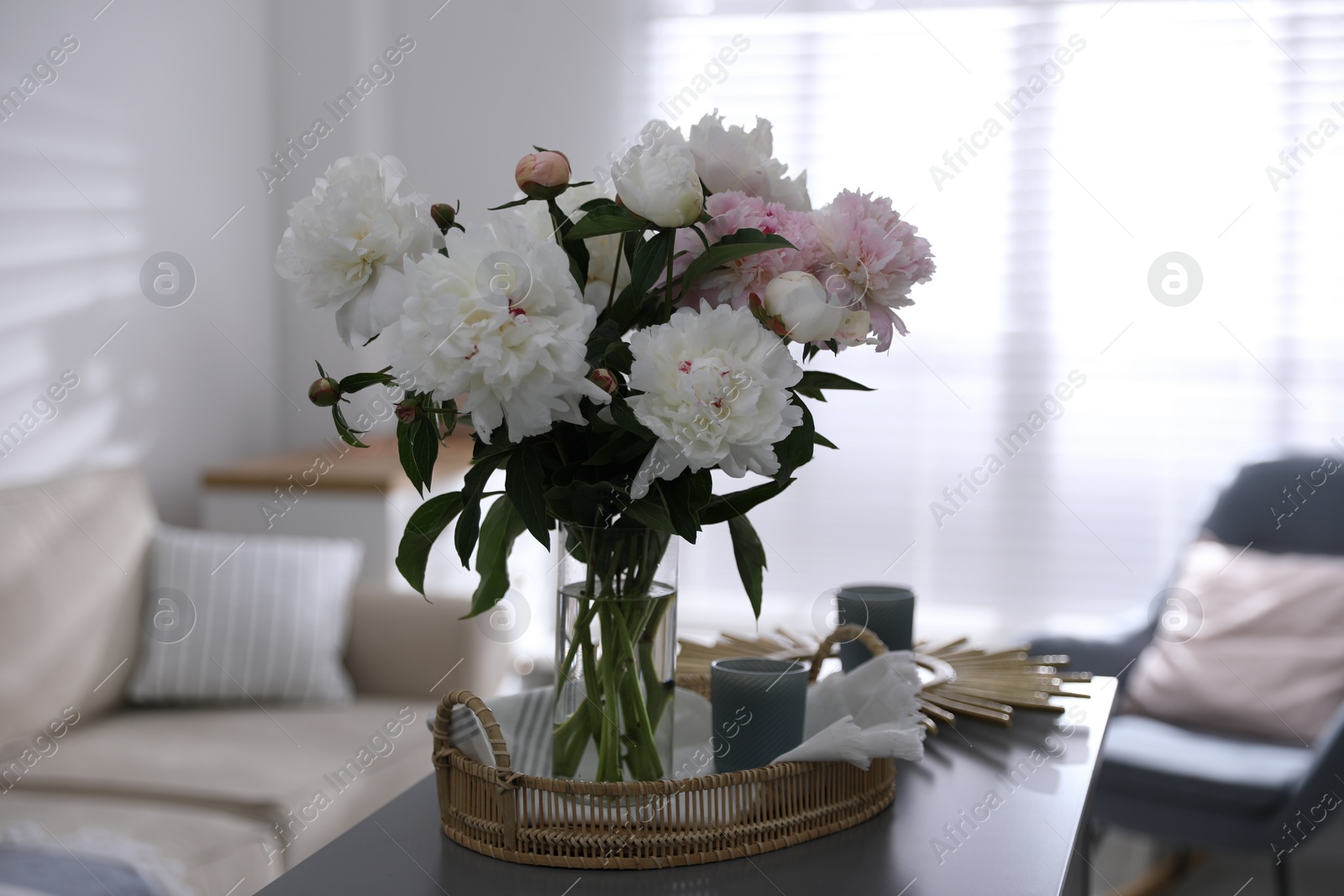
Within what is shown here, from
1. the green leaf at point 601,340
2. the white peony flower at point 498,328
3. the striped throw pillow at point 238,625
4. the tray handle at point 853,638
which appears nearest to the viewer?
the white peony flower at point 498,328

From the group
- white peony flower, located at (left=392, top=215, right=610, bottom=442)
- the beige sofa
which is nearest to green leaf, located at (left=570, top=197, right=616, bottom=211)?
white peony flower, located at (left=392, top=215, right=610, bottom=442)

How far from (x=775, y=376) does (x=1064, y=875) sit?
408 millimetres

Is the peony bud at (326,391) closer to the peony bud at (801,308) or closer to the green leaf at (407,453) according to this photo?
the green leaf at (407,453)

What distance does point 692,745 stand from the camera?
1.04 m

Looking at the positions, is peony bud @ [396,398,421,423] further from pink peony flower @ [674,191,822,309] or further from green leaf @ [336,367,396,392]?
pink peony flower @ [674,191,822,309]

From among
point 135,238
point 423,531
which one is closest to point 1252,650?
point 423,531

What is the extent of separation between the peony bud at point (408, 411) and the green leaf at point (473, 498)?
64mm

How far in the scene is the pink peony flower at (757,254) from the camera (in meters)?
0.81

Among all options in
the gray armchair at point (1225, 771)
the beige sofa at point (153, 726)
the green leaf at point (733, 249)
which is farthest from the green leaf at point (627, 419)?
the gray armchair at point (1225, 771)

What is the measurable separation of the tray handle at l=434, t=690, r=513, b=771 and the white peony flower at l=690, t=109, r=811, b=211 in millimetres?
423

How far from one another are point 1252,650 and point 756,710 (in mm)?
1735

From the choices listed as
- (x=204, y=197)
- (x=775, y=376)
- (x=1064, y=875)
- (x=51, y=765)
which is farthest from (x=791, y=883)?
(x=204, y=197)

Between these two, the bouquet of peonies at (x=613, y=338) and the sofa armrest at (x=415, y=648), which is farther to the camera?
the sofa armrest at (x=415, y=648)

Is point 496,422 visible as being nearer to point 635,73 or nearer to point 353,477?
point 353,477
